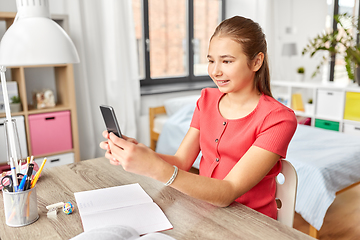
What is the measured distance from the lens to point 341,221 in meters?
2.20

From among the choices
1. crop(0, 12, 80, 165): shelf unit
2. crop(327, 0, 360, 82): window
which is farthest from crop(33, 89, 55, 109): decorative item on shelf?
crop(327, 0, 360, 82): window

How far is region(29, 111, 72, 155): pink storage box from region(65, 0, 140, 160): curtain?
41 centimetres

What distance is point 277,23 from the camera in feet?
14.8

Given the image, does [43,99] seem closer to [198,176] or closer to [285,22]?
[198,176]

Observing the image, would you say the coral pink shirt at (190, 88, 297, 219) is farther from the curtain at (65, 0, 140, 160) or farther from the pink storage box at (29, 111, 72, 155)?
the curtain at (65, 0, 140, 160)

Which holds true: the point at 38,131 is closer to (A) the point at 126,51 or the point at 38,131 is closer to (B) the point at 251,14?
(A) the point at 126,51

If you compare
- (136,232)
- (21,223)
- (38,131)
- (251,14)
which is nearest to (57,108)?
(38,131)

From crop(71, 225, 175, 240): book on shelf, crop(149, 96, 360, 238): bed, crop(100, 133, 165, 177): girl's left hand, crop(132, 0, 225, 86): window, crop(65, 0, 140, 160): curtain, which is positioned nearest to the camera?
crop(71, 225, 175, 240): book on shelf

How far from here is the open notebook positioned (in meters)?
0.86

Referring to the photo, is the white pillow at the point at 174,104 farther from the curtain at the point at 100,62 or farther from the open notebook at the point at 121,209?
the open notebook at the point at 121,209

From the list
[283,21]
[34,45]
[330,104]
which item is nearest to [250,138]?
[34,45]

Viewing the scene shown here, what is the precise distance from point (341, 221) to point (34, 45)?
2145 millimetres

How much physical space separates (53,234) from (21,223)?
10cm

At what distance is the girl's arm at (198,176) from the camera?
857 mm
